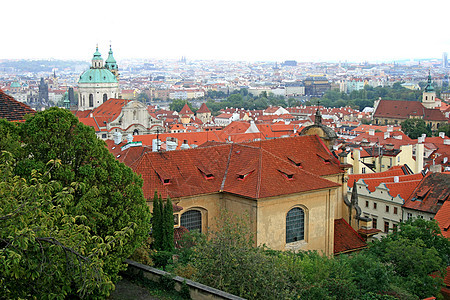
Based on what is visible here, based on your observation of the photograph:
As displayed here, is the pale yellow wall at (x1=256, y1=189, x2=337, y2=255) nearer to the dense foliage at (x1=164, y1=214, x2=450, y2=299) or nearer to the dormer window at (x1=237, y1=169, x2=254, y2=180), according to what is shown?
the dormer window at (x1=237, y1=169, x2=254, y2=180)

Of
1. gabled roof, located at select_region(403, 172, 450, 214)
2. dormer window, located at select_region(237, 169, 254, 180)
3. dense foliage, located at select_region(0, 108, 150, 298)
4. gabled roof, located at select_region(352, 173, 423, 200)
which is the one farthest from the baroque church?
dense foliage, located at select_region(0, 108, 150, 298)

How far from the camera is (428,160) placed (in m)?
67.2

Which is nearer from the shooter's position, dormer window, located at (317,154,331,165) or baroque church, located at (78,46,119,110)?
dormer window, located at (317,154,331,165)

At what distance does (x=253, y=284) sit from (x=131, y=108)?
3164 inches

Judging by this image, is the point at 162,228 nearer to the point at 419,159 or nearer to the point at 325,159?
the point at 325,159

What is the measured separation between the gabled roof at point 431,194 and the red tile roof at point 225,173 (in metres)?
12.3

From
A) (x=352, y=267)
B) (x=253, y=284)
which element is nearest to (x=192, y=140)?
(x=352, y=267)

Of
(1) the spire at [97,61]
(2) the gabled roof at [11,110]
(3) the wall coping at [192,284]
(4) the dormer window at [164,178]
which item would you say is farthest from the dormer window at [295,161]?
(1) the spire at [97,61]

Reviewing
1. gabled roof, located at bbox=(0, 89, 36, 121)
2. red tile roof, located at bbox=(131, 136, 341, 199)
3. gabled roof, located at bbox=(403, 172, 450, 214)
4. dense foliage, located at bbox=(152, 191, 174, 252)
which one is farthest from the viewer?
gabled roof, located at bbox=(403, 172, 450, 214)

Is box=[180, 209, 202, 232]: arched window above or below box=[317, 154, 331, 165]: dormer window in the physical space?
below

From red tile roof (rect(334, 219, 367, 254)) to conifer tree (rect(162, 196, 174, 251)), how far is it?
10.4 metres

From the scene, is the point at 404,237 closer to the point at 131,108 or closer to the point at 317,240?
the point at 317,240

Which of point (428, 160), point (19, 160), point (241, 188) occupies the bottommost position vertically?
point (428, 160)

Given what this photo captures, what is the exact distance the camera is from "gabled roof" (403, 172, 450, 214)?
3814cm
